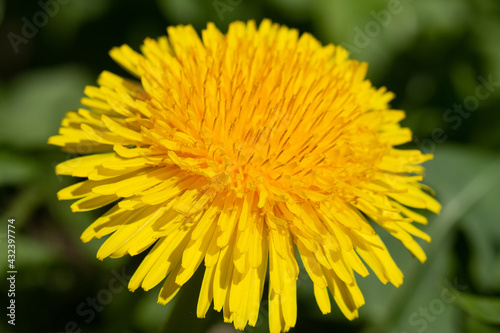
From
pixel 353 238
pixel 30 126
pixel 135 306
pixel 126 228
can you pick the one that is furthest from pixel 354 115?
pixel 30 126

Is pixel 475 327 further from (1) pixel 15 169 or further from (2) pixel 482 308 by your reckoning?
(1) pixel 15 169

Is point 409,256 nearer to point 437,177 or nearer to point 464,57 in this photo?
point 437,177

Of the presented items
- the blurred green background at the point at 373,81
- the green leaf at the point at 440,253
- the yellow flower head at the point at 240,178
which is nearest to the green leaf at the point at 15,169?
the blurred green background at the point at 373,81

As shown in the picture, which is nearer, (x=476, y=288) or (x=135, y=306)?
(x=135, y=306)

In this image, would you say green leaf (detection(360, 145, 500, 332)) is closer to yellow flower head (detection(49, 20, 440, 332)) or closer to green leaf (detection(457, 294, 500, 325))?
green leaf (detection(457, 294, 500, 325))

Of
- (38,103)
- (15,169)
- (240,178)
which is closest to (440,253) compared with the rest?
(240,178)

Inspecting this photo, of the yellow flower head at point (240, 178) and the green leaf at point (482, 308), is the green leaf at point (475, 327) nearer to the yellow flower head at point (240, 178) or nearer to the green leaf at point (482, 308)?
the green leaf at point (482, 308)
